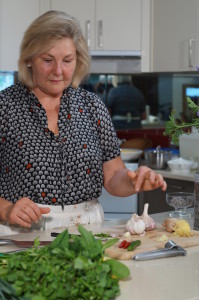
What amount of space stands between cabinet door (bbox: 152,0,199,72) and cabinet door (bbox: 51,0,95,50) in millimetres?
400

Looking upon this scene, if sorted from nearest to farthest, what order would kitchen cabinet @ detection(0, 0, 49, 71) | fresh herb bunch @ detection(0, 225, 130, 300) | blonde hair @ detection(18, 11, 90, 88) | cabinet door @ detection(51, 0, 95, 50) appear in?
fresh herb bunch @ detection(0, 225, 130, 300) < blonde hair @ detection(18, 11, 90, 88) < kitchen cabinet @ detection(0, 0, 49, 71) < cabinet door @ detection(51, 0, 95, 50)

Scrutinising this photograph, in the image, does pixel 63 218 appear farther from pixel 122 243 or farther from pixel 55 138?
pixel 122 243

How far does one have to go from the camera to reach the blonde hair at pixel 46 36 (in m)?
2.12

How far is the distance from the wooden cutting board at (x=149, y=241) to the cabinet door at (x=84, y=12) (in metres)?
2.26

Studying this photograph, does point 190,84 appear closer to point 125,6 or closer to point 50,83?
point 125,6

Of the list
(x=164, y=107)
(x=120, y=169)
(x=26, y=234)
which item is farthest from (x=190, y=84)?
(x=26, y=234)

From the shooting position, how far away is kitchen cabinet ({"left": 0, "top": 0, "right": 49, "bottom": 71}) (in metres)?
3.88

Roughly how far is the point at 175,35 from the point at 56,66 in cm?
204

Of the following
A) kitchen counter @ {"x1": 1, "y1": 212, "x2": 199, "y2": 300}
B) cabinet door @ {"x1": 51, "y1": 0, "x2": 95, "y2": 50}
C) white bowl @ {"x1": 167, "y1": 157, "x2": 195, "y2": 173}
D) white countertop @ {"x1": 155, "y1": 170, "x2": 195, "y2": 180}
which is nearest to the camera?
kitchen counter @ {"x1": 1, "y1": 212, "x2": 199, "y2": 300}

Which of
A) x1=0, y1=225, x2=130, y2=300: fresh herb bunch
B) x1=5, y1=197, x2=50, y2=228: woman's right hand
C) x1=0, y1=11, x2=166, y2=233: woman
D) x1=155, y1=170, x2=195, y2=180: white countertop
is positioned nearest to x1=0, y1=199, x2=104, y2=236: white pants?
x1=0, y1=11, x2=166, y2=233: woman

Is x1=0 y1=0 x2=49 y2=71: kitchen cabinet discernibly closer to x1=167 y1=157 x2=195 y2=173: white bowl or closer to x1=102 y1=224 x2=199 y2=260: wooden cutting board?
x1=167 y1=157 x2=195 y2=173: white bowl

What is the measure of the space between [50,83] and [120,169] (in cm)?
40

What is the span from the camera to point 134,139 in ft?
14.6

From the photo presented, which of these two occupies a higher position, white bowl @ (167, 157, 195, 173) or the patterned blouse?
the patterned blouse
